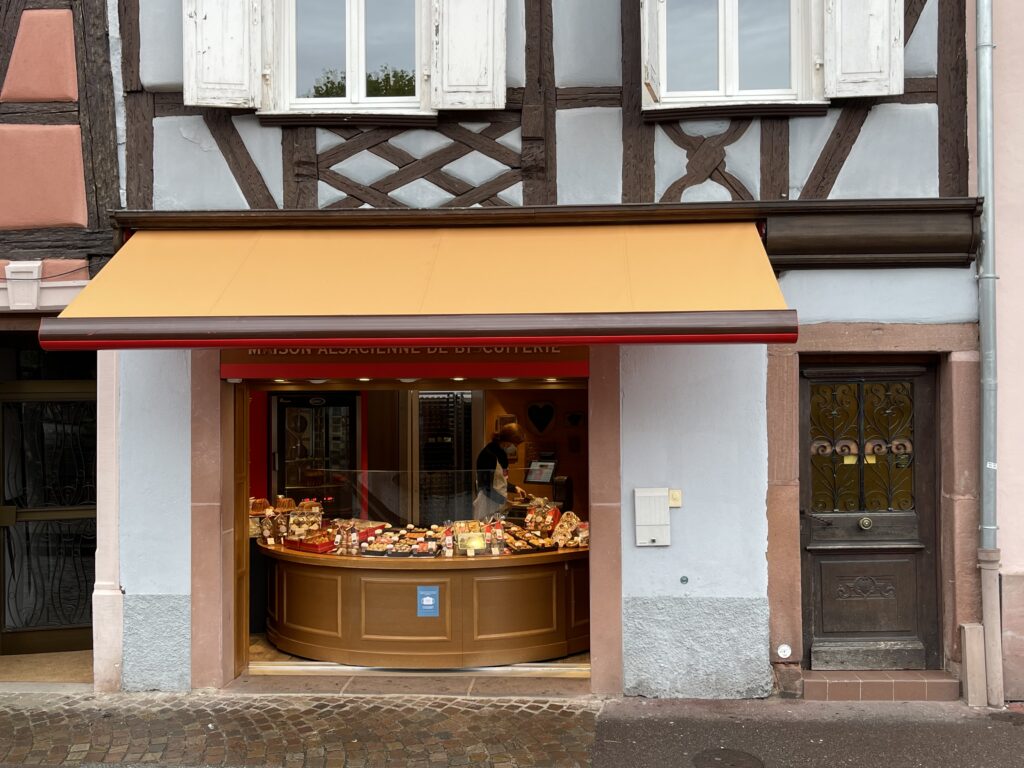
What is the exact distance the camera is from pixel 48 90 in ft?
21.2

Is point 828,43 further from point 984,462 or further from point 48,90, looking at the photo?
point 48,90

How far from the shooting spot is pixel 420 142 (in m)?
6.37

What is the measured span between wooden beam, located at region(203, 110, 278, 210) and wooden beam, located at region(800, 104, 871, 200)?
13.3 ft

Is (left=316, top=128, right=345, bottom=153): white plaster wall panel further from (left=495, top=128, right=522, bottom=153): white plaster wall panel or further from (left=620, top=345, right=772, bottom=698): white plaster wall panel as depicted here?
(left=620, top=345, right=772, bottom=698): white plaster wall panel

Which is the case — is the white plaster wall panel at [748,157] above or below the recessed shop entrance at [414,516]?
above

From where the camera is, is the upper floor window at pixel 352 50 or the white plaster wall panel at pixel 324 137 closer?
the white plaster wall panel at pixel 324 137

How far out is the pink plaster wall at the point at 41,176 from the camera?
645cm

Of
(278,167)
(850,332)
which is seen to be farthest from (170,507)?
(850,332)

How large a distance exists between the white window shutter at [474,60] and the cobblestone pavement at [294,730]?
14.4 ft

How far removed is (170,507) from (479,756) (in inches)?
118

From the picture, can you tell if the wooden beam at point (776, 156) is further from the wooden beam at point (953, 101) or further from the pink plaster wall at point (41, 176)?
the pink plaster wall at point (41, 176)

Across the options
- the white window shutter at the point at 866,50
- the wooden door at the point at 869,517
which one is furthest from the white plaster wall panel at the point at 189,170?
the wooden door at the point at 869,517

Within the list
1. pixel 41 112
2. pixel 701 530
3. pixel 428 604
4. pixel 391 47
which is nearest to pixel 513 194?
pixel 391 47

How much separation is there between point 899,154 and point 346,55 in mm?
4301
